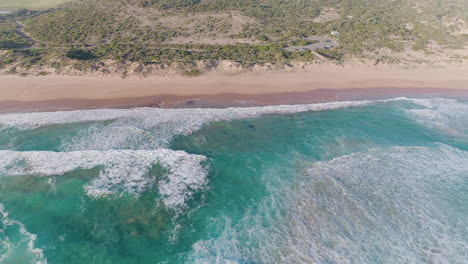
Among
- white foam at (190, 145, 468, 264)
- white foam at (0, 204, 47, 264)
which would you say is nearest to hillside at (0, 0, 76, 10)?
white foam at (0, 204, 47, 264)

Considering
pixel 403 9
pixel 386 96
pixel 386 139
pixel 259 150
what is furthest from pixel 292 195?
pixel 403 9

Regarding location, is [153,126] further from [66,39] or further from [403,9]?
[403,9]

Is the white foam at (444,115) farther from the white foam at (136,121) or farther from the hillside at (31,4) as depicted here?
the hillside at (31,4)

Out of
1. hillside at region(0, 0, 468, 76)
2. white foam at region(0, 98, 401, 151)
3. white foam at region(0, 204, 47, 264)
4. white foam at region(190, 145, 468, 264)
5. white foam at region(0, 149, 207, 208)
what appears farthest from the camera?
hillside at region(0, 0, 468, 76)

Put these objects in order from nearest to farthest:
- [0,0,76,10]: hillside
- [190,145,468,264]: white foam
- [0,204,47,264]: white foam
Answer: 1. [0,204,47,264]: white foam
2. [190,145,468,264]: white foam
3. [0,0,76,10]: hillside

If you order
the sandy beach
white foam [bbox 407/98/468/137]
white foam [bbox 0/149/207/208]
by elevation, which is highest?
the sandy beach

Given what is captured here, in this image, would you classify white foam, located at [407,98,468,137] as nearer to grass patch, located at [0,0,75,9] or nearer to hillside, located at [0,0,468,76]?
hillside, located at [0,0,468,76]
